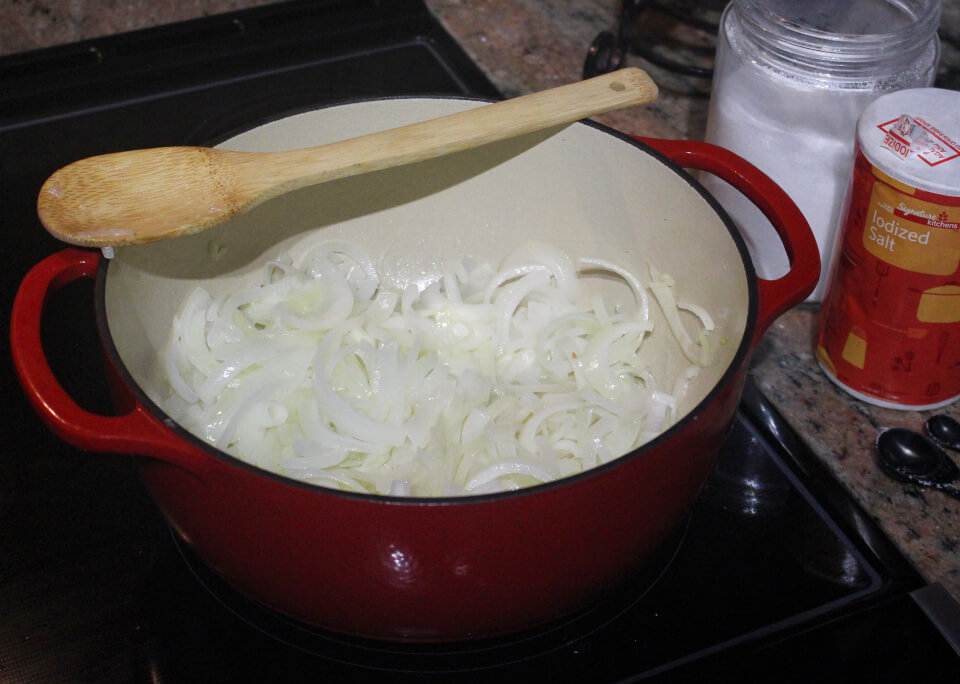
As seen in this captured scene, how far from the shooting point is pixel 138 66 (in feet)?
4.32

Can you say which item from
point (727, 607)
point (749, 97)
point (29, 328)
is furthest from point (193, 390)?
point (749, 97)

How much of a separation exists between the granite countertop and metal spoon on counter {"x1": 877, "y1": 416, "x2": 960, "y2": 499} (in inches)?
0.4

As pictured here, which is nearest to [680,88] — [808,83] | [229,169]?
[808,83]

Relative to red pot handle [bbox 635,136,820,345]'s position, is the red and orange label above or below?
below

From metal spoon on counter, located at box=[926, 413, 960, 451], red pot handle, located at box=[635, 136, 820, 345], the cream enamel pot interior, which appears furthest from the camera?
metal spoon on counter, located at box=[926, 413, 960, 451]

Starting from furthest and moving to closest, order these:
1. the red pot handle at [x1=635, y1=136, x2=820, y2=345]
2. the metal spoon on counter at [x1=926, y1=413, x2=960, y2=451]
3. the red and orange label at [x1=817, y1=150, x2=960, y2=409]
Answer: the metal spoon on counter at [x1=926, y1=413, x2=960, y2=451] → the red and orange label at [x1=817, y1=150, x2=960, y2=409] → the red pot handle at [x1=635, y1=136, x2=820, y2=345]

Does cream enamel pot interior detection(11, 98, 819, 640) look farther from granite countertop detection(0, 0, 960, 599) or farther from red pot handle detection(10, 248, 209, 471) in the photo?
granite countertop detection(0, 0, 960, 599)

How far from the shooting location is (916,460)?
900 mm

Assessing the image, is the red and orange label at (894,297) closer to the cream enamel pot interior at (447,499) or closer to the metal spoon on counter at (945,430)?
the metal spoon on counter at (945,430)

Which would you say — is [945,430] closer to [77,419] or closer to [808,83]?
[808,83]

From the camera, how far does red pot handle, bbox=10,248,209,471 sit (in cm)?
60

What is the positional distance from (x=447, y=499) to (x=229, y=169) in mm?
371

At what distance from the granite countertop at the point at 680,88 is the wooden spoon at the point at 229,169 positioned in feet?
1.23

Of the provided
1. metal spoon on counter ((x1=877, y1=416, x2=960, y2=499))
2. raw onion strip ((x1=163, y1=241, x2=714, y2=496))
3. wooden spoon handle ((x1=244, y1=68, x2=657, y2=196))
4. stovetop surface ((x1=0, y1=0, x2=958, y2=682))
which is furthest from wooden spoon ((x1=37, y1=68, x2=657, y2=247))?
metal spoon on counter ((x1=877, y1=416, x2=960, y2=499))
